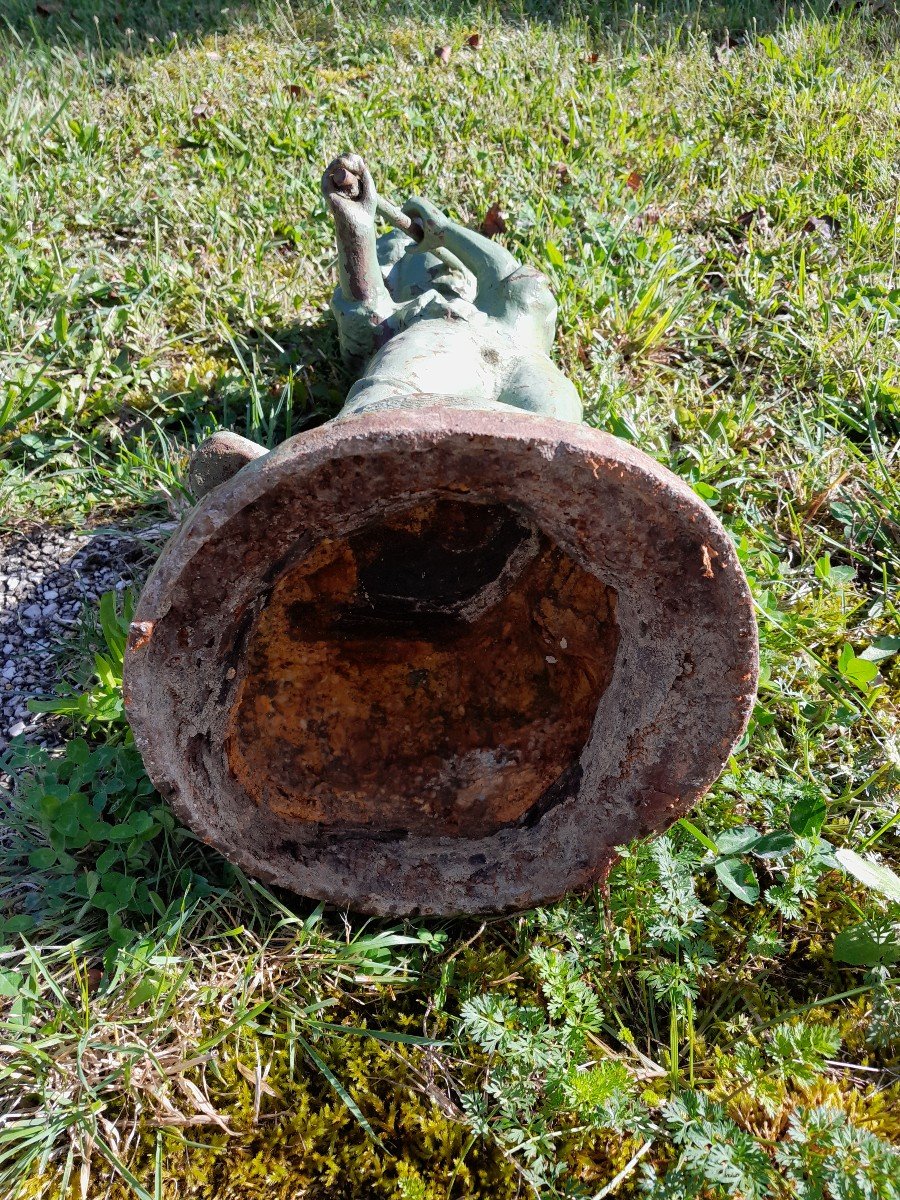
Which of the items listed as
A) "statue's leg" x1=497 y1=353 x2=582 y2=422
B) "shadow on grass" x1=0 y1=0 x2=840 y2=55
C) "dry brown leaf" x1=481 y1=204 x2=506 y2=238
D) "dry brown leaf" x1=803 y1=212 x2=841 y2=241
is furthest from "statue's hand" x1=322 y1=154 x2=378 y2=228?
"shadow on grass" x1=0 y1=0 x2=840 y2=55

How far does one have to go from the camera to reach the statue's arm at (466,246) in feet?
7.49

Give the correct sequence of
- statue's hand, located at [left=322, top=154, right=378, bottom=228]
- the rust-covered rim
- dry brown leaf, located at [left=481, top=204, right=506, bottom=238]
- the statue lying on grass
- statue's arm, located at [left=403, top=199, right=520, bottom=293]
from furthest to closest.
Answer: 1. dry brown leaf, located at [left=481, top=204, right=506, bottom=238]
2. statue's arm, located at [left=403, top=199, right=520, bottom=293]
3. statue's hand, located at [left=322, top=154, right=378, bottom=228]
4. the statue lying on grass
5. the rust-covered rim

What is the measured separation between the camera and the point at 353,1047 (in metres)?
1.55

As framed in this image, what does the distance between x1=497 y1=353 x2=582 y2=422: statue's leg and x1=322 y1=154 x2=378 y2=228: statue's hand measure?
59cm

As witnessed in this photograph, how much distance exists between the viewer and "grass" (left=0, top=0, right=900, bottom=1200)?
1441 mm

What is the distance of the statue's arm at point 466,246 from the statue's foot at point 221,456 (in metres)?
1.13

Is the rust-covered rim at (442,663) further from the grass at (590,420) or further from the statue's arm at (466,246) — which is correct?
the statue's arm at (466,246)

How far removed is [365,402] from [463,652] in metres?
0.65

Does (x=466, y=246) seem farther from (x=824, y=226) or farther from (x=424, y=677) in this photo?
(x=824, y=226)

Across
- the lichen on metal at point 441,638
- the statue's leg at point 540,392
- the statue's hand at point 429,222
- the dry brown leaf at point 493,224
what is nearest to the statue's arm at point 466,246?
the statue's hand at point 429,222

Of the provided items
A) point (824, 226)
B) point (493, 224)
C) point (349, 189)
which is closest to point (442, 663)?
point (349, 189)

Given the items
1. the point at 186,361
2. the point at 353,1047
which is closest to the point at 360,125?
the point at 186,361

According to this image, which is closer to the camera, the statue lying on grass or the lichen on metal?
the lichen on metal

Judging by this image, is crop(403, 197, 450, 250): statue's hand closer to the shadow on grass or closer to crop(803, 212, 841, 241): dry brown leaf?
crop(803, 212, 841, 241): dry brown leaf
